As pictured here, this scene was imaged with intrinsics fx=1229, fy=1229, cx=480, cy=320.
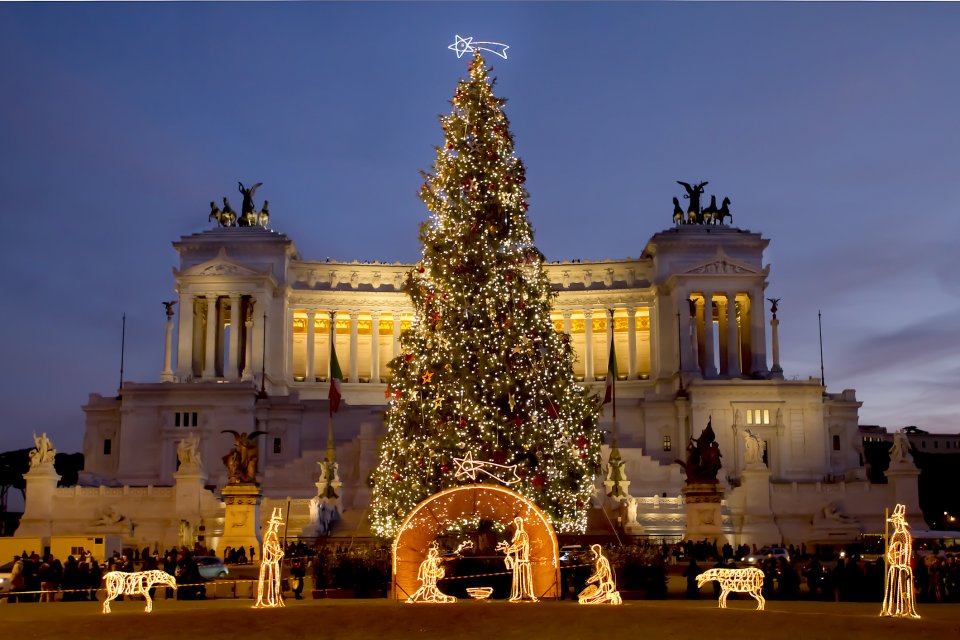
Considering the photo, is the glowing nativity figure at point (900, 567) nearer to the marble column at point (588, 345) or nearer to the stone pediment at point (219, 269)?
the stone pediment at point (219, 269)

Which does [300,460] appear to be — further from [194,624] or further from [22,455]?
[22,455]

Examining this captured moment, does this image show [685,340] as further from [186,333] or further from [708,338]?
[186,333]

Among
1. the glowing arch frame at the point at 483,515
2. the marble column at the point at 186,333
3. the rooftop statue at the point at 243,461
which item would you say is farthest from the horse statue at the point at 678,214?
the glowing arch frame at the point at 483,515

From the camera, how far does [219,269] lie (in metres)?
99.6

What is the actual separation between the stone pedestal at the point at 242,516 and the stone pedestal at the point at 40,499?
2108 cm

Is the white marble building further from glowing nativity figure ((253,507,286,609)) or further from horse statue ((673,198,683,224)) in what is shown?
glowing nativity figure ((253,507,286,609))

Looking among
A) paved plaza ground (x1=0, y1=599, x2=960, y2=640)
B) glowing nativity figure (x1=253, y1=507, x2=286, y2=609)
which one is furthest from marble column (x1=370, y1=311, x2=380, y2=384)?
paved plaza ground (x1=0, y1=599, x2=960, y2=640)

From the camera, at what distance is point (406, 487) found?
37.8 metres

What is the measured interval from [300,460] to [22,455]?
63553mm

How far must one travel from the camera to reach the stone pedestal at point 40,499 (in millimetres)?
62531

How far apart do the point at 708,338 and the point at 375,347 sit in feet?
91.5

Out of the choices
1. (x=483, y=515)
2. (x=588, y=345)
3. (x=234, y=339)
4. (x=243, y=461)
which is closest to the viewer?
(x=483, y=515)

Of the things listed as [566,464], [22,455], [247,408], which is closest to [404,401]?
[566,464]

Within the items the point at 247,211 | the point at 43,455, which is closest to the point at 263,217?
the point at 247,211
